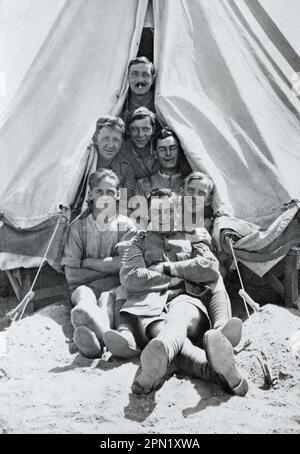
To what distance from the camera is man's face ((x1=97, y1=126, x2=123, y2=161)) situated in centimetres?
366

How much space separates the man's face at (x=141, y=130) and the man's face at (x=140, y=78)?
322 millimetres

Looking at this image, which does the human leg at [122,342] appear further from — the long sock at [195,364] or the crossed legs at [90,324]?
the long sock at [195,364]

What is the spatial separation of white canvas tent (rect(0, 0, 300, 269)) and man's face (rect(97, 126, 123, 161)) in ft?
0.39

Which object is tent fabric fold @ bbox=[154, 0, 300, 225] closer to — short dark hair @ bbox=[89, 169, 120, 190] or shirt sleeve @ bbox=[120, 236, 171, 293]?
short dark hair @ bbox=[89, 169, 120, 190]

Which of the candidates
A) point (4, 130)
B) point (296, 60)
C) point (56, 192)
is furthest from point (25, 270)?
A: point (296, 60)

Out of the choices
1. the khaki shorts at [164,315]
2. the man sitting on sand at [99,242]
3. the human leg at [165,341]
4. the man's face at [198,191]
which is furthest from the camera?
the man's face at [198,191]

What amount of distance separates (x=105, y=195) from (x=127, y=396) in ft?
4.21

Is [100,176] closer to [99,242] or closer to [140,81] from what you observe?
Answer: [99,242]

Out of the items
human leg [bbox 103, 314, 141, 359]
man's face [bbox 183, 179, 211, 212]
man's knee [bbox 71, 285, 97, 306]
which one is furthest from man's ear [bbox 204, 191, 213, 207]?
human leg [bbox 103, 314, 141, 359]

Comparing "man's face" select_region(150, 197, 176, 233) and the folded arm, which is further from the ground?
"man's face" select_region(150, 197, 176, 233)

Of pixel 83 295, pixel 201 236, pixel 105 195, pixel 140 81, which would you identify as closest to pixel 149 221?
pixel 105 195

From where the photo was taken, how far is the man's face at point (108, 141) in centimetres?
366

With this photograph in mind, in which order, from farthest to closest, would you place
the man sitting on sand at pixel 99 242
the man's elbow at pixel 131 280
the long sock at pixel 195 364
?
the man sitting on sand at pixel 99 242 → the man's elbow at pixel 131 280 → the long sock at pixel 195 364

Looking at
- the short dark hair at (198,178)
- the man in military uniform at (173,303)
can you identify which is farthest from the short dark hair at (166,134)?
the man in military uniform at (173,303)
